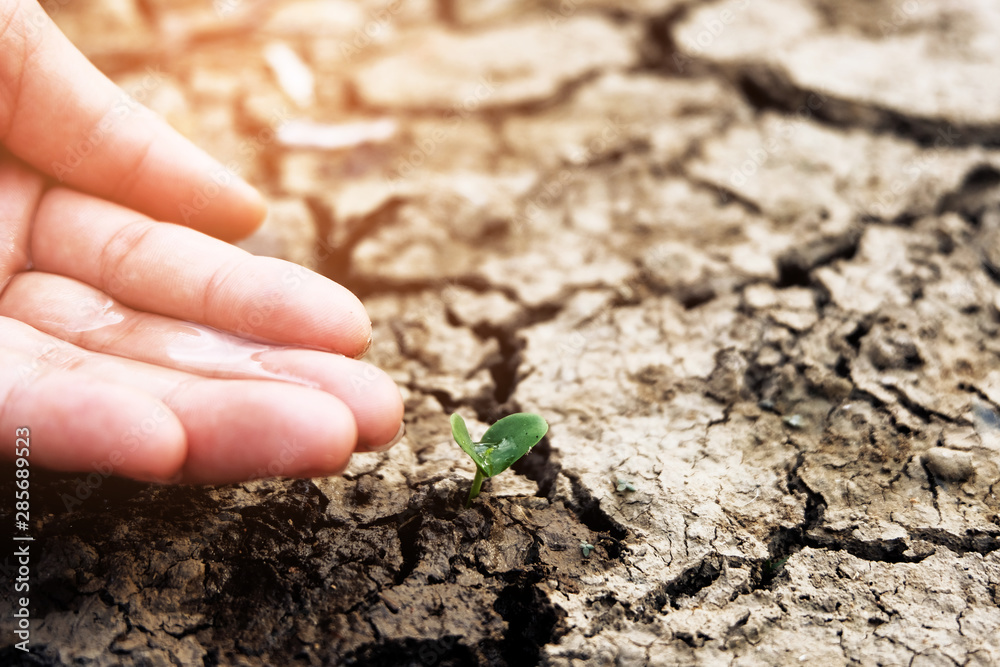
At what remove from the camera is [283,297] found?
1.31m

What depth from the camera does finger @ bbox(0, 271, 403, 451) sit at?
4.04 ft

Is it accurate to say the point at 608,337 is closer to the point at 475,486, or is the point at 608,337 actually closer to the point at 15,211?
the point at 475,486

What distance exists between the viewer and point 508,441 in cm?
137

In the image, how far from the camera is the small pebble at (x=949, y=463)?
1477 millimetres

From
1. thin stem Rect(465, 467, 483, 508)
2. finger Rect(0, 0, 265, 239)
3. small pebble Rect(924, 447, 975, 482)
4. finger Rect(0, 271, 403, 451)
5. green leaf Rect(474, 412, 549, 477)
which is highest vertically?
finger Rect(0, 0, 265, 239)

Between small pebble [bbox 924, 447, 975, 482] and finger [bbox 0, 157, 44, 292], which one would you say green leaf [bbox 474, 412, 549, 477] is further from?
finger [bbox 0, 157, 44, 292]

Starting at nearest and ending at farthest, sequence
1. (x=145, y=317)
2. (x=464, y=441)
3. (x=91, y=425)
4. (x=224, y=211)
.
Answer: (x=91, y=425) → (x=464, y=441) → (x=145, y=317) → (x=224, y=211)

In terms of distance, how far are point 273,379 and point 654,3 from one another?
2.53m

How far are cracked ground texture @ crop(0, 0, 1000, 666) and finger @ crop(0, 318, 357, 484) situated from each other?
269 millimetres

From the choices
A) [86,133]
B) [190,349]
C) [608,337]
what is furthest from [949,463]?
[86,133]

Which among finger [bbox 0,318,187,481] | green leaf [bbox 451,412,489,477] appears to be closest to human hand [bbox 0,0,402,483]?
finger [bbox 0,318,187,481]

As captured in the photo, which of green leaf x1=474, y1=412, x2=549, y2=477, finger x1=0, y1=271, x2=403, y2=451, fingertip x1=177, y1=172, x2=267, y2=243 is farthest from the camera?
fingertip x1=177, y1=172, x2=267, y2=243

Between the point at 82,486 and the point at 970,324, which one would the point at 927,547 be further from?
the point at 82,486

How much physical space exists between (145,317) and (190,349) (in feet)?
0.54
